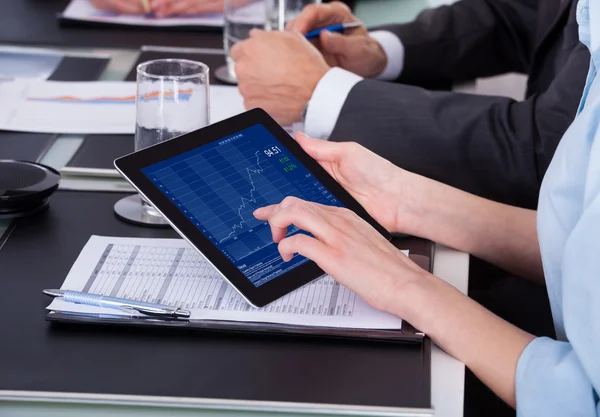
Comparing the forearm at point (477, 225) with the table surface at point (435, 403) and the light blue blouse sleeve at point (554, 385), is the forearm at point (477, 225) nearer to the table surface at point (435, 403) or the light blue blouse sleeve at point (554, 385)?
the table surface at point (435, 403)

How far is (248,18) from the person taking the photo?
1657 millimetres

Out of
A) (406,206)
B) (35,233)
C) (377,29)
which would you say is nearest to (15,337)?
(35,233)

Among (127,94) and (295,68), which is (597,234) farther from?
(127,94)

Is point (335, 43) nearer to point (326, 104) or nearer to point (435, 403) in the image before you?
point (326, 104)

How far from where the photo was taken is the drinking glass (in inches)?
64.6

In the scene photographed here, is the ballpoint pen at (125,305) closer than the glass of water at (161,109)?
Yes

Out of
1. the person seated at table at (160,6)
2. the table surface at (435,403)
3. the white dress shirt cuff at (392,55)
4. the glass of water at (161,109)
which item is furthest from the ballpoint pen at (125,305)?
the person seated at table at (160,6)

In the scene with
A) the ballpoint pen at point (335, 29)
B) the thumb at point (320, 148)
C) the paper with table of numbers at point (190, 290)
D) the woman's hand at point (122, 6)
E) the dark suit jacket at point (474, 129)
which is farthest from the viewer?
the woman's hand at point (122, 6)

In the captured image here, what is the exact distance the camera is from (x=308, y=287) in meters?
0.96

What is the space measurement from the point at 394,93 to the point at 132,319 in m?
0.61

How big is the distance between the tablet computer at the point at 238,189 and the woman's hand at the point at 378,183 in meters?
0.09

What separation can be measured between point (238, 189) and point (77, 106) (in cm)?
56

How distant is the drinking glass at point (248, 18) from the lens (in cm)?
164

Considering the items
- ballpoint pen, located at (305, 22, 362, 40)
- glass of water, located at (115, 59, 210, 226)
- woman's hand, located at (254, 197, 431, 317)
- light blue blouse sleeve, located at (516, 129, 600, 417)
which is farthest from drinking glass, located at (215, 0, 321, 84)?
light blue blouse sleeve, located at (516, 129, 600, 417)
